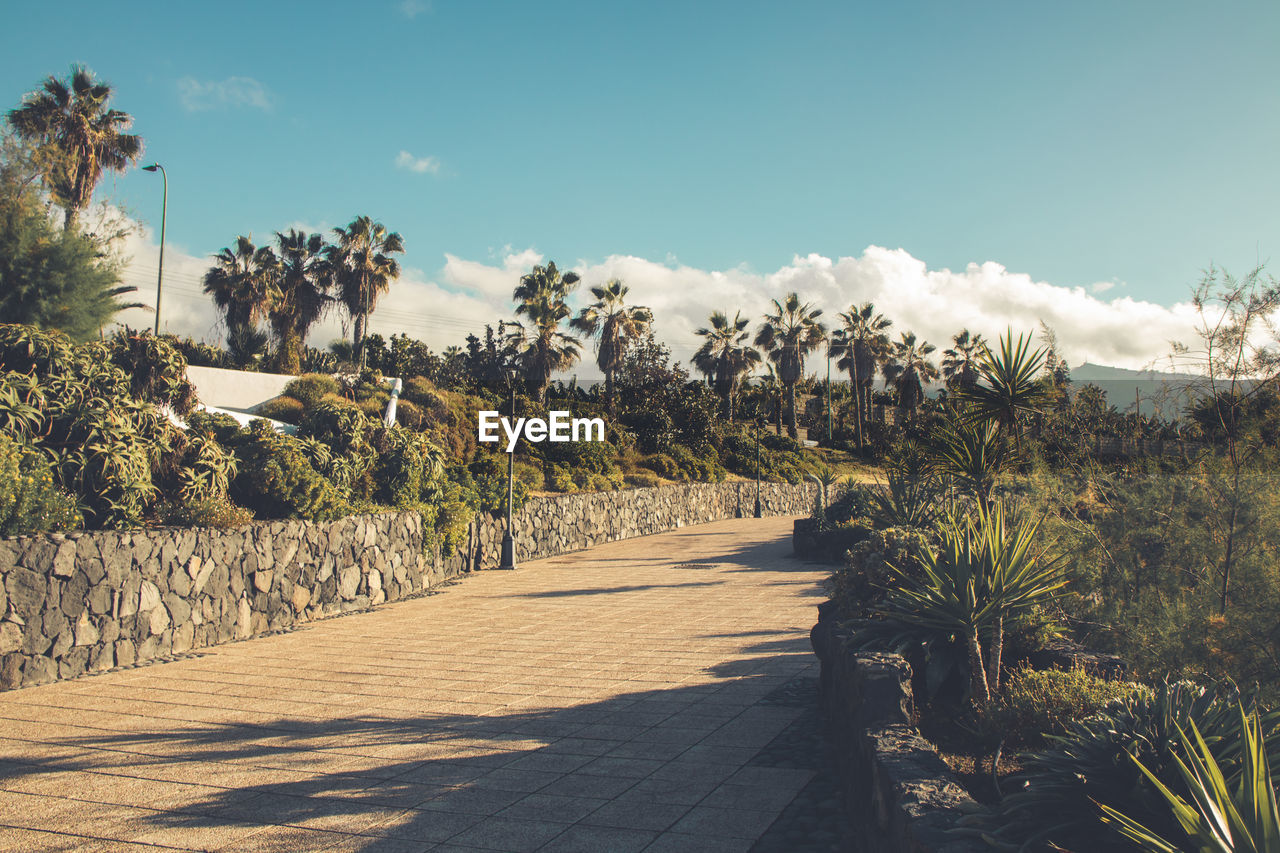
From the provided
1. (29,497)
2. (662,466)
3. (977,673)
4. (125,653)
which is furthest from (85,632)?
(662,466)

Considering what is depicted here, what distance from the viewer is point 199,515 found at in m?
11.9

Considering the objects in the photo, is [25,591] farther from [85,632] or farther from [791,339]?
[791,339]

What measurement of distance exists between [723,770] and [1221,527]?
519 cm

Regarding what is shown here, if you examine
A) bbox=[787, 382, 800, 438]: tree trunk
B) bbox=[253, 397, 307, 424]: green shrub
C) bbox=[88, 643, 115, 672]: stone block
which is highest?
bbox=[787, 382, 800, 438]: tree trunk

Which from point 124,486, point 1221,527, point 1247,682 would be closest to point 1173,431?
point 1221,527

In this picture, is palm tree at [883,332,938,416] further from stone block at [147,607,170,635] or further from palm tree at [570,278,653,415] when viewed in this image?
stone block at [147,607,170,635]

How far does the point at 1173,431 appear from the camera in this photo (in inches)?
415

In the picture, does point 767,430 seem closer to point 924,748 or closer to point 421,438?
point 421,438

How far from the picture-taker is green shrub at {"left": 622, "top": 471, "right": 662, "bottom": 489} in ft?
111

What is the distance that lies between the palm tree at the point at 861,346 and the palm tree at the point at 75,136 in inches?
1928

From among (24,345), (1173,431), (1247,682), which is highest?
(24,345)

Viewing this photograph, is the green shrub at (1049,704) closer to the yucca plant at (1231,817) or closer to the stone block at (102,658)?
the yucca plant at (1231,817)

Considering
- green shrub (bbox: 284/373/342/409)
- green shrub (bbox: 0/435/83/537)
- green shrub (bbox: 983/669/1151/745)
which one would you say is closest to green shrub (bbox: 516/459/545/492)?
green shrub (bbox: 284/373/342/409)

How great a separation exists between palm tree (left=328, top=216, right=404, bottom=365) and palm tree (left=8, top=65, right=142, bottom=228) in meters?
11.8
